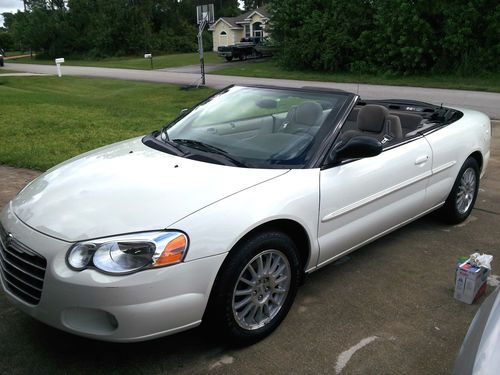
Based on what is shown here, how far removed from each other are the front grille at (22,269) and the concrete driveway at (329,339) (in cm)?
41

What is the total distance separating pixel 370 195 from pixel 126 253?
5.99ft

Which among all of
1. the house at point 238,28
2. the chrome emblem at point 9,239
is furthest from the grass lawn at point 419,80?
the house at point 238,28

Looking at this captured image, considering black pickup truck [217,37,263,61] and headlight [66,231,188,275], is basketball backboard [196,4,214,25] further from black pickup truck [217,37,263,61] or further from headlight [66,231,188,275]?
black pickup truck [217,37,263,61]

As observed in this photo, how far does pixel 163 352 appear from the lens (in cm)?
279

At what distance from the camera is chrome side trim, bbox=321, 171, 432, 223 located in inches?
126

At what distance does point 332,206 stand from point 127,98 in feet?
47.1

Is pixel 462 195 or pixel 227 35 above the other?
pixel 227 35

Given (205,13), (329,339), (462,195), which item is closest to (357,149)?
(329,339)

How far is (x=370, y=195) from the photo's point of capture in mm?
3486

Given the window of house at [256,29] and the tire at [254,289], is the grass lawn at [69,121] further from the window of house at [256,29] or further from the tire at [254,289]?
the window of house at [256,29]

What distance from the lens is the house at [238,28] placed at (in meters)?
54.8

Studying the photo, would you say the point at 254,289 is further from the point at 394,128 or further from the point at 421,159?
the point at 394,128

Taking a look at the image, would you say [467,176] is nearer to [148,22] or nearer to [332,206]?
[332,206]

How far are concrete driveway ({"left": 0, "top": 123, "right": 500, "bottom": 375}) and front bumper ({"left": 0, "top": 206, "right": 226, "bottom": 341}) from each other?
0.35 meters
